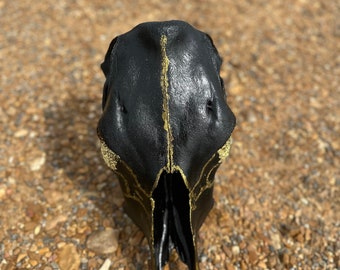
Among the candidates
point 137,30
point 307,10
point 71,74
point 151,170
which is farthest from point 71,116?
point 307,10

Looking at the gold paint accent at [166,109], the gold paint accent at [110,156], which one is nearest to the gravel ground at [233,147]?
the gold paint accent at [110,156]

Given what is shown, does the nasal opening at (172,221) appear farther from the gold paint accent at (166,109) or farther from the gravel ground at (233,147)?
the gravel ground at (233,147)

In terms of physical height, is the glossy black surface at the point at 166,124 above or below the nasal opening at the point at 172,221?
above

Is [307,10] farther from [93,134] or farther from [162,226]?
[162,226]

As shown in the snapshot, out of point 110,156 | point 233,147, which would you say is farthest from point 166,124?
point 233,147

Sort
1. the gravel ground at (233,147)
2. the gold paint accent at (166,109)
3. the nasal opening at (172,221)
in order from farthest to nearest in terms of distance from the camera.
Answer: the gravel ground at (233,147) < the nasal opening at (172,221) < the gold paint accent at (166,109)

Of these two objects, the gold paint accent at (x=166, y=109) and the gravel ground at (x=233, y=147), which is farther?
the gravel ground at (x=233, y=147)
